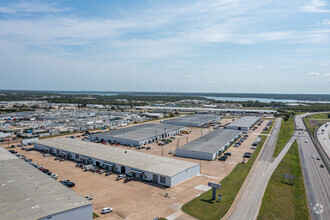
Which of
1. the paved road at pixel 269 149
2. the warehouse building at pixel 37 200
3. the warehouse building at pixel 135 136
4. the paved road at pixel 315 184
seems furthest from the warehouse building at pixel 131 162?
the paved road at pixel 269 149

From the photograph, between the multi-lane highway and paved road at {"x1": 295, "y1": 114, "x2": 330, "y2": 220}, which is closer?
the multi-lane highway

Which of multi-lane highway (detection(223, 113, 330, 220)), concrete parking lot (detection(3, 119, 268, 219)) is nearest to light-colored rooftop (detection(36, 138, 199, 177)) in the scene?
concrete parking lot (detection(3, 119, 268, 219))

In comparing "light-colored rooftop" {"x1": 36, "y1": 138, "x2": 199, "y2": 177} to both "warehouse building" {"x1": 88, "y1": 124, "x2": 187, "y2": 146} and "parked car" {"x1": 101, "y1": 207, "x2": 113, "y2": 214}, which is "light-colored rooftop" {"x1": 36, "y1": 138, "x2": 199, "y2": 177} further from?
"warehouse building" {"x1": 88, "y1": 124, "x2": 187, "y2": 146}

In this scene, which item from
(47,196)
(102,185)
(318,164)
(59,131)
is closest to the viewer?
(47,196)

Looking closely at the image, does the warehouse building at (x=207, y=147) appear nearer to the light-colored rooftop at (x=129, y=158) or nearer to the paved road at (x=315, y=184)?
the light-colored rooftop at (x=129, y=158)

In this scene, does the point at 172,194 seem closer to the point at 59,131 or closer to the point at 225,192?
the point at 225,192

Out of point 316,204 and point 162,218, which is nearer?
point 162,218

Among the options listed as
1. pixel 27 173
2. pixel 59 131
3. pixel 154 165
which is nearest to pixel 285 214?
pixel 154 165
